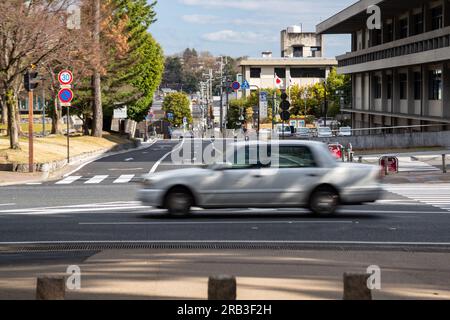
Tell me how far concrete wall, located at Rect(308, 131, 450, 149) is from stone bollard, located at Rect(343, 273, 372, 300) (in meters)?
41.0

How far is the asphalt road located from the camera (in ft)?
51.4

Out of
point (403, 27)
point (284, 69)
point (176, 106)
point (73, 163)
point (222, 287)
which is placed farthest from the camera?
point (176, 106)

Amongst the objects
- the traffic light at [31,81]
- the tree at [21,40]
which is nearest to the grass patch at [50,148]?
the tree at [21,40]

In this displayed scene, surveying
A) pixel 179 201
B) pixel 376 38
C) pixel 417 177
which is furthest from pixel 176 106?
pixel 179 201

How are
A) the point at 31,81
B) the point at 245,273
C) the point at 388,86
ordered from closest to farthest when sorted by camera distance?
the point at 245,273, the point at 31,81, the point at 388,86

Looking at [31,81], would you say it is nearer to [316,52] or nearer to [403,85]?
[403,85]

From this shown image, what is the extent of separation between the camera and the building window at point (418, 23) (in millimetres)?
56897

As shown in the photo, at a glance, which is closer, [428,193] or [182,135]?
[428,193]

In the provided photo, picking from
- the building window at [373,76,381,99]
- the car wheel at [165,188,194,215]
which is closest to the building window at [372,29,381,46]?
the building window at [373,76,381,99]

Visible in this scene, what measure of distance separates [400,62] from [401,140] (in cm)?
901

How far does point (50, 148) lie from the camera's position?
44.3 meters

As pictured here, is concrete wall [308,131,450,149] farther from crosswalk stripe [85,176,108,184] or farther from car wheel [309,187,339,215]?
car wheel [309,187,339,215]

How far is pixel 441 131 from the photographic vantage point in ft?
159
